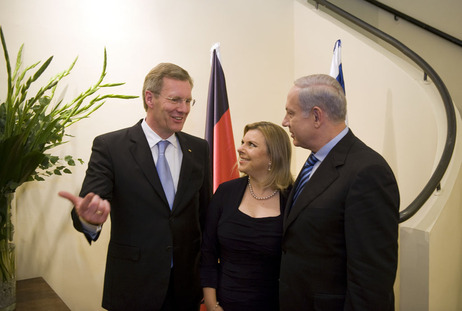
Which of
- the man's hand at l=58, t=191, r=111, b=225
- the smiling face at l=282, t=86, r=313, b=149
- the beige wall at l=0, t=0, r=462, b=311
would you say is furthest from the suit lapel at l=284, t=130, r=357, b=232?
the beige wall at l=0, t=0, r=462, b=311

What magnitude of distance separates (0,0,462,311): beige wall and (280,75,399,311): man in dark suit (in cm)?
177

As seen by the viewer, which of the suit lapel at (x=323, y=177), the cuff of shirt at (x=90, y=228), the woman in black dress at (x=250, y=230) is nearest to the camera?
the suit lapel at (x=323, y=177)

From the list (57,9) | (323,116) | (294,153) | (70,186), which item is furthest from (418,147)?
(57,9)

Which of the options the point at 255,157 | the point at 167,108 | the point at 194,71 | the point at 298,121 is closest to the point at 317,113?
the point at 298,121

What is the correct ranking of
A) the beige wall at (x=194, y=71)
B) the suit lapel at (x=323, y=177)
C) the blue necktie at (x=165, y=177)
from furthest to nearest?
the beige wall at (x=194, y=71) → the blue necktie at (x=165, y=177) → the suit lapel at (x=323, y=177)

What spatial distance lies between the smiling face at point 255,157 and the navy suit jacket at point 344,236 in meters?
0.41

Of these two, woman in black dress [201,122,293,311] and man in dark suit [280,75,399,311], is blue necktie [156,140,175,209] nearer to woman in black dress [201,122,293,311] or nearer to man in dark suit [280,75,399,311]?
Answer: woman in black dress [201,122,293,311]

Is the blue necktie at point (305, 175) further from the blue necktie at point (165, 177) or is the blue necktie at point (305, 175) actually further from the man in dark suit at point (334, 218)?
the blue necktie at point (165, 177)

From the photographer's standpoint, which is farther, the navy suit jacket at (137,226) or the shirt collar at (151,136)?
the shirt collar at (151,136)

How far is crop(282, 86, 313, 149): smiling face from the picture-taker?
1762 mm

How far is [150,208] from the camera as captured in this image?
2020 millimetres

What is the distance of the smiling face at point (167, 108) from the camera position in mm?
2129

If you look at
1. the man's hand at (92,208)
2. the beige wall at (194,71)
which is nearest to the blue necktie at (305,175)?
the man's hand at (92,208)

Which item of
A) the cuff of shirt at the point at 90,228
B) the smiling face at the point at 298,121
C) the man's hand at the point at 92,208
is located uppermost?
the smiling face at the point at 298,121
